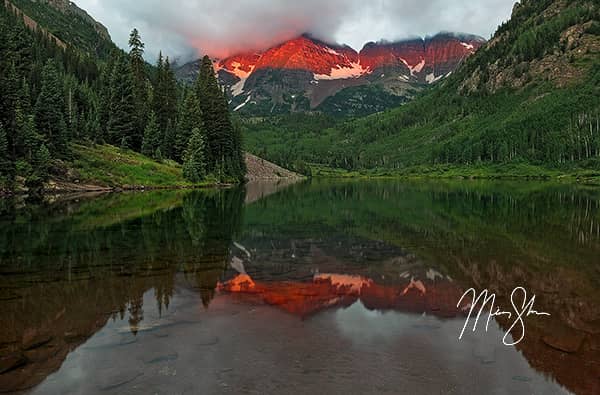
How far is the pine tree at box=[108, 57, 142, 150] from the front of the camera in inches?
4080

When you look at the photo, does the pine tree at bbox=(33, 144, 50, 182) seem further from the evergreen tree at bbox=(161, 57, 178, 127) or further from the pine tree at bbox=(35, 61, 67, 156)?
the evergreen tree at bbox=(161, 57, 178, 127)

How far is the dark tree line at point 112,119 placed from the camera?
7594 centimetres

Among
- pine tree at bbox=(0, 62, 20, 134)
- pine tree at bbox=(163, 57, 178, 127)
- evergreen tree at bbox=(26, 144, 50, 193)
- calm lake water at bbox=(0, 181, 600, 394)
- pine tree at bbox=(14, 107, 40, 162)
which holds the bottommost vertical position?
calm lake water at bbox=(0, 181, 600, 394)

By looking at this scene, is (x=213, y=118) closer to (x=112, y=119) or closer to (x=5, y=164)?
(x=112, y=119)

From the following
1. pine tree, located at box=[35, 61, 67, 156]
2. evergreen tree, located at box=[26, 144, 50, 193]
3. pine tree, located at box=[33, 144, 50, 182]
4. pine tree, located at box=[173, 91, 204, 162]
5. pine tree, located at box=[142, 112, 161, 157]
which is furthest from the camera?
pine tree, located at box=[173, 91, 204, 162]

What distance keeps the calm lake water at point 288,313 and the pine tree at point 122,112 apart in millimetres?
77396

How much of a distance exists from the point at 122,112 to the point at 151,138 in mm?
8468

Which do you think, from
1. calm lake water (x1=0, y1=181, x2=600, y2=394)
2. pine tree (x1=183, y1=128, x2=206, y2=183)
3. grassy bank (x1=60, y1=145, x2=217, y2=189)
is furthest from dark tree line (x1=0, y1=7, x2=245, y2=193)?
calm lake water (x1=0, y1=181, x2=600, y2=394)

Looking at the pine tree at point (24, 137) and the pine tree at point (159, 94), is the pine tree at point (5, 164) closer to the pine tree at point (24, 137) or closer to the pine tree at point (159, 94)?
the pine tree at point (24, 137)

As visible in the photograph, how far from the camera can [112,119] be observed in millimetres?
103375

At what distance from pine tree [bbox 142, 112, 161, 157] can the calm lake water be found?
74.5 m

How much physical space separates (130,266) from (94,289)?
165 inches

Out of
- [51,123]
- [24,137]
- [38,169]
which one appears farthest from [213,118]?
[24,137]

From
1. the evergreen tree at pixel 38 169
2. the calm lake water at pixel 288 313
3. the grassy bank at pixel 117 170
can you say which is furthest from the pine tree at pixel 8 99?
the calm lake water at pixel 288 313
